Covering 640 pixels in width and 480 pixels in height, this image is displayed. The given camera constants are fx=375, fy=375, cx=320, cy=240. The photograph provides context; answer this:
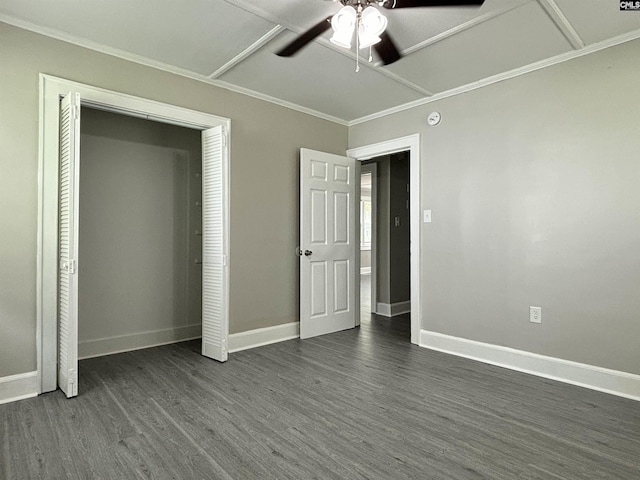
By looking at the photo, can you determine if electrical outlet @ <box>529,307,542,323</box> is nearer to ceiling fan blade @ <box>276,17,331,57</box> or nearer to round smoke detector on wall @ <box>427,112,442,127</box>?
round smoke detector on wall @ <box>427,112,442,127</box>

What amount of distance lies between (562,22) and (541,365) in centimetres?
253

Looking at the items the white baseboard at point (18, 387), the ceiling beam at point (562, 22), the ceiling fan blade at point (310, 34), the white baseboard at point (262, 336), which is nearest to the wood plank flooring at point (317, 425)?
the white baseboard at point (18, 387)

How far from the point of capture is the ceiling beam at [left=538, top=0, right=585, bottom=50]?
2268 mm

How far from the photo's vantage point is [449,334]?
368 centimetres

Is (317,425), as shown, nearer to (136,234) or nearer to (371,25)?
(371,25)

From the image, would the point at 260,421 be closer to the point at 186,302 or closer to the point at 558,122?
the point at 186,302

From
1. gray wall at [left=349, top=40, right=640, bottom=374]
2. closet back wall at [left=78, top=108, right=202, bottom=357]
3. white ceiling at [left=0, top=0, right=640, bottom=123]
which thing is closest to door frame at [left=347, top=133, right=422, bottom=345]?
gray wall at [left=349, top=40, right=640, bottom=374]

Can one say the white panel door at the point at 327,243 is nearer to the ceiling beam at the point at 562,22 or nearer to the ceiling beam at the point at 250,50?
the ceiling beam at the point at 250,50

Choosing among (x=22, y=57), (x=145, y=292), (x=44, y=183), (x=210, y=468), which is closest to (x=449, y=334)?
(x=210, y=468)

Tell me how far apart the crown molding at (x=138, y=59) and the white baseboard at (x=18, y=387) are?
7.83 feet

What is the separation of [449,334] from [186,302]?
9.22ft

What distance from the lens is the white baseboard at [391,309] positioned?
5449mm

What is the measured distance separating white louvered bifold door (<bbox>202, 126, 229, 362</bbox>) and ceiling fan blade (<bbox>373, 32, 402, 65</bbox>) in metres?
1.58

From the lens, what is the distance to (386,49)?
8.16 ft
